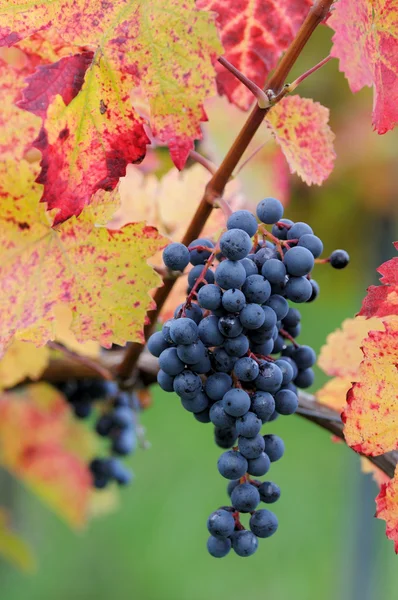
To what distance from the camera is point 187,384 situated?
0.62 metres

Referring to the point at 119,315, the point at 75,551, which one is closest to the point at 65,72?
the point at 119,315

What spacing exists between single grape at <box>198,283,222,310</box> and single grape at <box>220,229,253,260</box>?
32mm

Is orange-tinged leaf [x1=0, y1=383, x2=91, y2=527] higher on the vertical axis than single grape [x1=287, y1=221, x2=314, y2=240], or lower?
lower

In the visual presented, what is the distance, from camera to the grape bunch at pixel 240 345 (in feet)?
2.00

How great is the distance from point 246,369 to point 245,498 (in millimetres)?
122

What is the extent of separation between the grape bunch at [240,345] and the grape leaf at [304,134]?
2.4 inches

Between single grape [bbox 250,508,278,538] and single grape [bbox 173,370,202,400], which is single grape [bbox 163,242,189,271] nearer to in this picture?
single grape [bbox 173,370,202,400]

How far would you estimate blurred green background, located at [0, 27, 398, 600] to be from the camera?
222 centimetres

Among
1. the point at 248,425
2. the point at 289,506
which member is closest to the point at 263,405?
the point at 248,425

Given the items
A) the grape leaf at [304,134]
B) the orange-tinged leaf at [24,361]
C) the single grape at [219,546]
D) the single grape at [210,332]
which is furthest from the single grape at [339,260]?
the orange-tinged leaf at [24,361]

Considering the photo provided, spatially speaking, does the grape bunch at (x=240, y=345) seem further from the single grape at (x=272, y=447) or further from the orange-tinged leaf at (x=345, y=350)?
the orange-tinged leaf at (x=345, y=350)

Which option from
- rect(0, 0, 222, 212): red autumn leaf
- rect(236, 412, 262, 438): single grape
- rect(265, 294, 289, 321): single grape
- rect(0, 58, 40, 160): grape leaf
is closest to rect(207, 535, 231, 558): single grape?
rect(236, 412, 262, 438): single grape

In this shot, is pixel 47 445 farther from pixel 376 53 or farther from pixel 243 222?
pixel 376 53

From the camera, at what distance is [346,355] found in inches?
33.9
